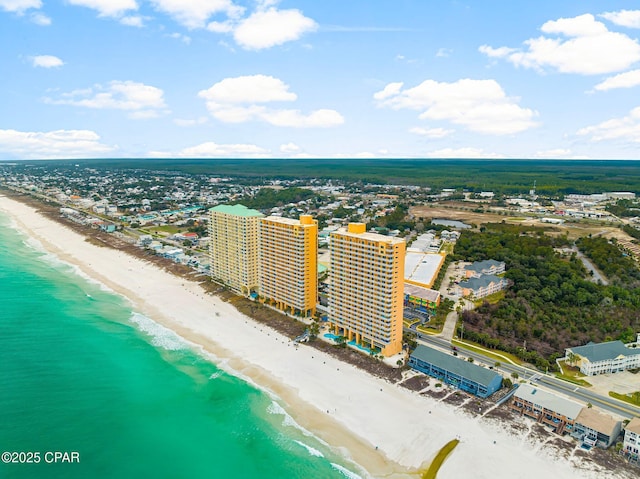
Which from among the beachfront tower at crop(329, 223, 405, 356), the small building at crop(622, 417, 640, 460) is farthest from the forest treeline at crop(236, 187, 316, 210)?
the small building at crop(622, 417, 640, 460)

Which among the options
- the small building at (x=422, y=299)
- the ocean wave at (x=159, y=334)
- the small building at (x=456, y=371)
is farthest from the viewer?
the small building at (x=422, y=299)

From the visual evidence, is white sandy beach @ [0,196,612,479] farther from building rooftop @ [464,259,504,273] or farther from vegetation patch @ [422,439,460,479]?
building rooftop @ [464,259,504,273]

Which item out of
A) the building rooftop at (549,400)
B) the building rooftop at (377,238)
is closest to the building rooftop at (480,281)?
the building rooftop at (377,238)

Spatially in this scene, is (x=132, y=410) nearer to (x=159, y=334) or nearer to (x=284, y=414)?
(x=284, y=414)

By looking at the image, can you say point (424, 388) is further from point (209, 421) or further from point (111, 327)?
point (111, 327)

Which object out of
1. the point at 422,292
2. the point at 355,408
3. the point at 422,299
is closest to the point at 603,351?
the point at 422,299

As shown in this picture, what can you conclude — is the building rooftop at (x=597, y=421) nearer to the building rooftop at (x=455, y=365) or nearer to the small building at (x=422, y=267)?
the building rooftop at (x=455, y=365)
